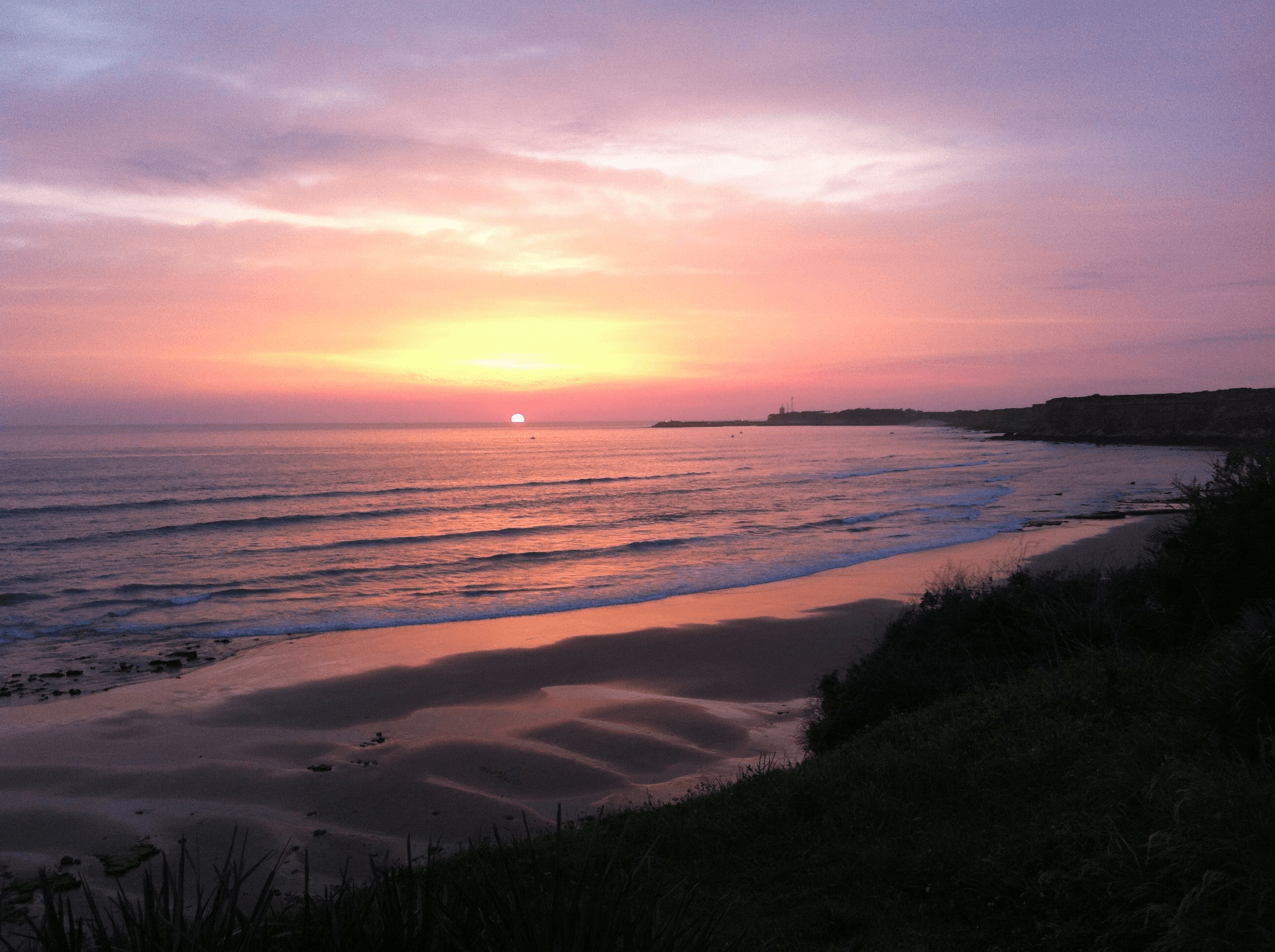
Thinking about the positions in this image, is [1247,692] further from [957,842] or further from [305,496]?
A: [305,496]

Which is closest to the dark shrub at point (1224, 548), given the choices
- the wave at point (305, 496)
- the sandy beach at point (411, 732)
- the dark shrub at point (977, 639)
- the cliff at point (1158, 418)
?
the dark shrub at point (977, 639)

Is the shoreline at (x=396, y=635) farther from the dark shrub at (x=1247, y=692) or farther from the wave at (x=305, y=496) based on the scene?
the wave at (x=305, y=496)

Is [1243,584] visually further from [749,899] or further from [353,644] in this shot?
[353,644]

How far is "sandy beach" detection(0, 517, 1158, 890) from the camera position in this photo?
867 centimetres

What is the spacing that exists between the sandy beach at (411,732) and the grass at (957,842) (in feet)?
4.01

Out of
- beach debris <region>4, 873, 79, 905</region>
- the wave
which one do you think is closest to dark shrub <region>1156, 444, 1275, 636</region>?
beach debris <region>4, 873, 79, 905</region>

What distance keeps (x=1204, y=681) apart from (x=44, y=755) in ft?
43.6

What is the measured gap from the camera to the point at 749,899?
5.59 m

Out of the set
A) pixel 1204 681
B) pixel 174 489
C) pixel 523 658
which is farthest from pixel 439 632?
pixel 174 489

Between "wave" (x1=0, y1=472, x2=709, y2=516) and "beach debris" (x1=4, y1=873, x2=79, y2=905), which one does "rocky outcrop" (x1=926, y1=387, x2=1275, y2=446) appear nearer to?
"wave" (x1=0, y1=472, x2=709, y2=516)

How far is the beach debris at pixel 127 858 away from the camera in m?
7.35

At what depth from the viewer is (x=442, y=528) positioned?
114 ft

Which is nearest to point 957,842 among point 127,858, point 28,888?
point 127,858

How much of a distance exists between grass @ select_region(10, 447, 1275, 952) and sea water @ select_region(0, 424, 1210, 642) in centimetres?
1389
